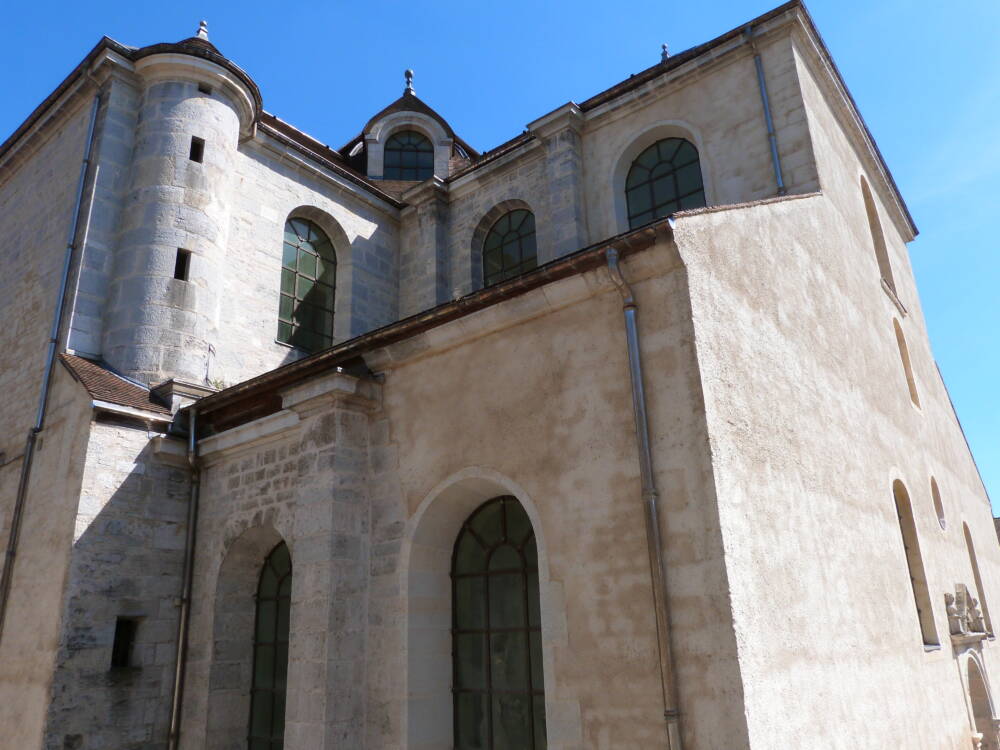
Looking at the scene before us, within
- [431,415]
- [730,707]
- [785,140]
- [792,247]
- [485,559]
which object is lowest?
[730,707]

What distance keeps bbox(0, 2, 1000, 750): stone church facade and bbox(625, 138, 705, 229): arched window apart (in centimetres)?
5

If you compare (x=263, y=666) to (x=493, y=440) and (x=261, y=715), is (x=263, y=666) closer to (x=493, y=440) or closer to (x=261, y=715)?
(x=261, y=715)

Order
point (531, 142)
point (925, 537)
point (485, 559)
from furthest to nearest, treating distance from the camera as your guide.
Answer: point (531, 142)
point (925, 537)
point (485, 559)

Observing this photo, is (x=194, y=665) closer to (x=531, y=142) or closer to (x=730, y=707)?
(x=730, y=707)

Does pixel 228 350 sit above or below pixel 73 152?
below

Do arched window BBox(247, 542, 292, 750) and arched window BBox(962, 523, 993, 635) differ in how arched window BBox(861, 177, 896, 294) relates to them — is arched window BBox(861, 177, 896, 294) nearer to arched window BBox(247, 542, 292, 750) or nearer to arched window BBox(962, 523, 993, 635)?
arched window BBox(962, 523, 993, 635)

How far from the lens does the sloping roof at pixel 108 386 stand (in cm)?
767

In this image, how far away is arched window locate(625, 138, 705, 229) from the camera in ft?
33.6

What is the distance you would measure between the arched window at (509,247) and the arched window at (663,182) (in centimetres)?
173

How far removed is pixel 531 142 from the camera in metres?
11.9

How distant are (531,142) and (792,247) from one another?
237 inches

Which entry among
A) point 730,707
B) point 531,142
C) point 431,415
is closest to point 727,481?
point 730,707

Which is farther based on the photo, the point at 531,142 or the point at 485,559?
the point at 531,142

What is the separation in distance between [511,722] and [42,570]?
488 cm
